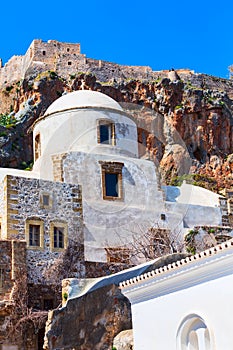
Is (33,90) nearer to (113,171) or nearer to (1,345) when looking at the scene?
(113,171)

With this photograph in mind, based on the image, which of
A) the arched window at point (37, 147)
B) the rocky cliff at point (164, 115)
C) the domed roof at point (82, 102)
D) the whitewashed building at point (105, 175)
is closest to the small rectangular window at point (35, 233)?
the whitewashed building at point (105, 175)

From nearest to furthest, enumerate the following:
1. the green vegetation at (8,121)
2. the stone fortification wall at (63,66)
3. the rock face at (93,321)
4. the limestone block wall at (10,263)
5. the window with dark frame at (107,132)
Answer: the rock face at (93,321)
the limestone block wall at (10,263)
the window with dark frame at (107,132)
the green vegetation at (8,121)
the stone fortification wall at (63,66)

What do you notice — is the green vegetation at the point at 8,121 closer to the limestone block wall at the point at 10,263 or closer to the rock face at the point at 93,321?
the limestone block wall at the point at 10,263

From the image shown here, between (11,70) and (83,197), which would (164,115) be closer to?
(11,70)

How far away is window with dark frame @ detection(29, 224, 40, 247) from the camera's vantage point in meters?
29.6

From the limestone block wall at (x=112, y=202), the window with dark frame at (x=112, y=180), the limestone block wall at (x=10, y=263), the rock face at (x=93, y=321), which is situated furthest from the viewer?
the window with dark frame at (x=112, y=180)

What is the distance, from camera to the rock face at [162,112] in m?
54.2

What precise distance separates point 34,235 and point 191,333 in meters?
14.6

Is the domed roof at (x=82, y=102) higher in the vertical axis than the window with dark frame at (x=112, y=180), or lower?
higher

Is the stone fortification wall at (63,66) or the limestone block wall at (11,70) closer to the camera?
the stone fortification wall at (63,66)

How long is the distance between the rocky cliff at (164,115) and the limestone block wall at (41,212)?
21.2 metres

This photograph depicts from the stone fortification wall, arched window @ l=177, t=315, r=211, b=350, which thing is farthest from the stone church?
the stone fortification wall

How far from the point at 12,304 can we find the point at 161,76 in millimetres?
41996

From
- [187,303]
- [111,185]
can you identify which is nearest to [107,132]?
[111,185]
